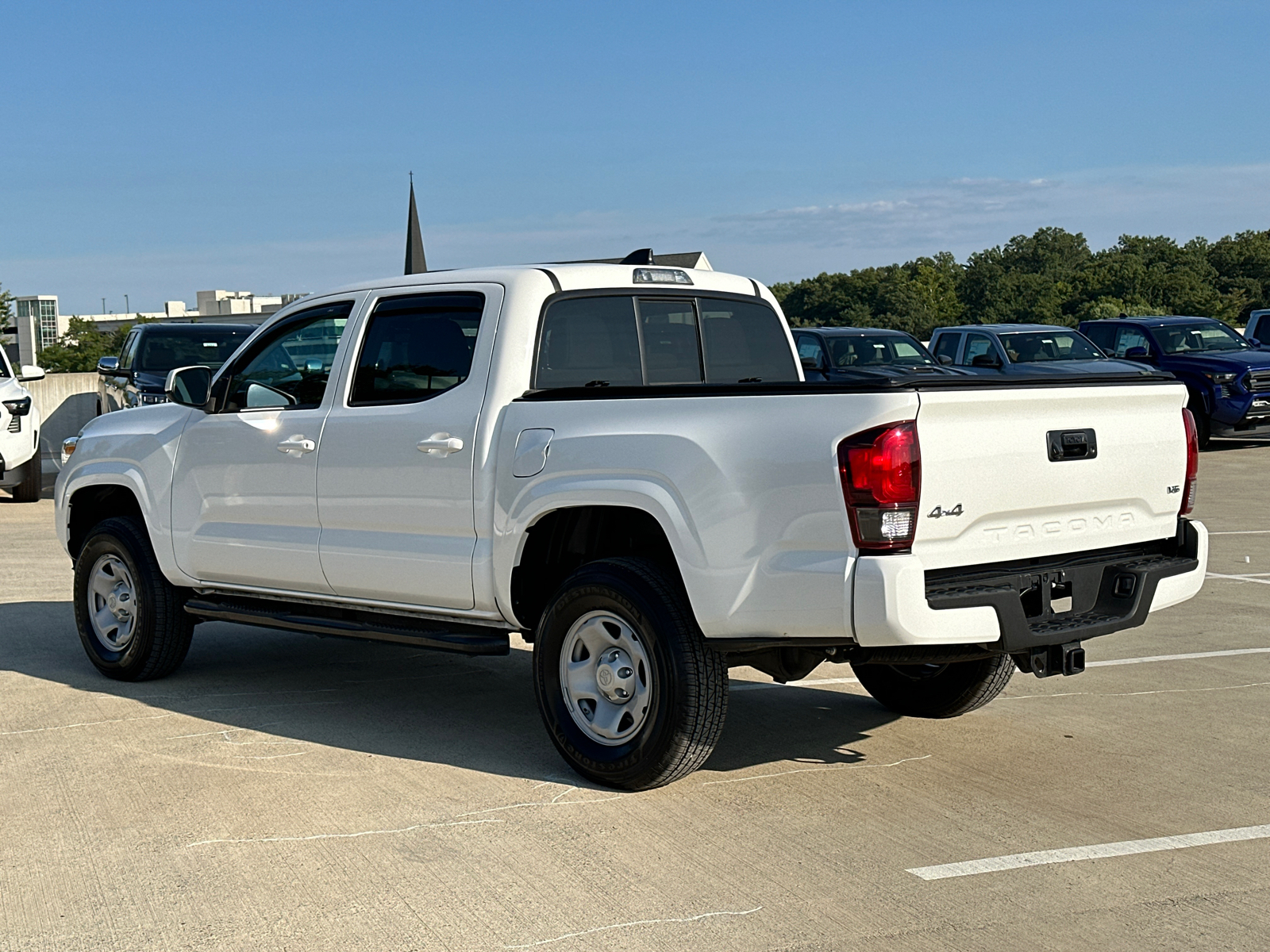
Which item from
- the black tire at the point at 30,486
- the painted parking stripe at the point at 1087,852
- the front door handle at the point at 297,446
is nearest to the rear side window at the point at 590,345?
the front door handle at the point at 297,446

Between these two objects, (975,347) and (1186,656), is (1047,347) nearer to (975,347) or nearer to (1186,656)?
(975,347)

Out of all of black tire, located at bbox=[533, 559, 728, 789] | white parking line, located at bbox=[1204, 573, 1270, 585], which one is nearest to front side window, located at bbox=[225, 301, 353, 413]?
black tire, located at bbox=[533, 559, 728, 789]

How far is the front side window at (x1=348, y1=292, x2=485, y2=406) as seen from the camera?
6242 millimetres

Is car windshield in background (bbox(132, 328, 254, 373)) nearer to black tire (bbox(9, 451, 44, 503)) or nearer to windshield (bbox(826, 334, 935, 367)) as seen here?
black tire (bbox(9, 451, 44, 503))

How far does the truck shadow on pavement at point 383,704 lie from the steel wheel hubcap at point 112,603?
233 millimetres

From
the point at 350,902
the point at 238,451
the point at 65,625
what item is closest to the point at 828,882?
the point at 350,902

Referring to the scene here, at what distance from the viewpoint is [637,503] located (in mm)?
5434

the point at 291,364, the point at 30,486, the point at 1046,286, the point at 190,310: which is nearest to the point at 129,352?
the point at 30,486

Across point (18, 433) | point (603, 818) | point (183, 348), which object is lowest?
point (603, 818)

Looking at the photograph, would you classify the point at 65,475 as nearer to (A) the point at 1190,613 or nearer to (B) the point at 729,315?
(B) the point at 729,315

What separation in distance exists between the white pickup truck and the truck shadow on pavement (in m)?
0.32

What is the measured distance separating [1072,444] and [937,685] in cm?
173

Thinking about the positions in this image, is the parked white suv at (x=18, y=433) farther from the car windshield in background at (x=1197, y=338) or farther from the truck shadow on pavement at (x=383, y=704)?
the car windshield in background at (x=1197, y=338)

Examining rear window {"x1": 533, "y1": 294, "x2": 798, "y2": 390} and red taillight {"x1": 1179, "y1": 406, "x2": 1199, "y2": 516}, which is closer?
red taillight {"x1": 1179, "y1": 406, "x2": 1199, "y2": 516}
